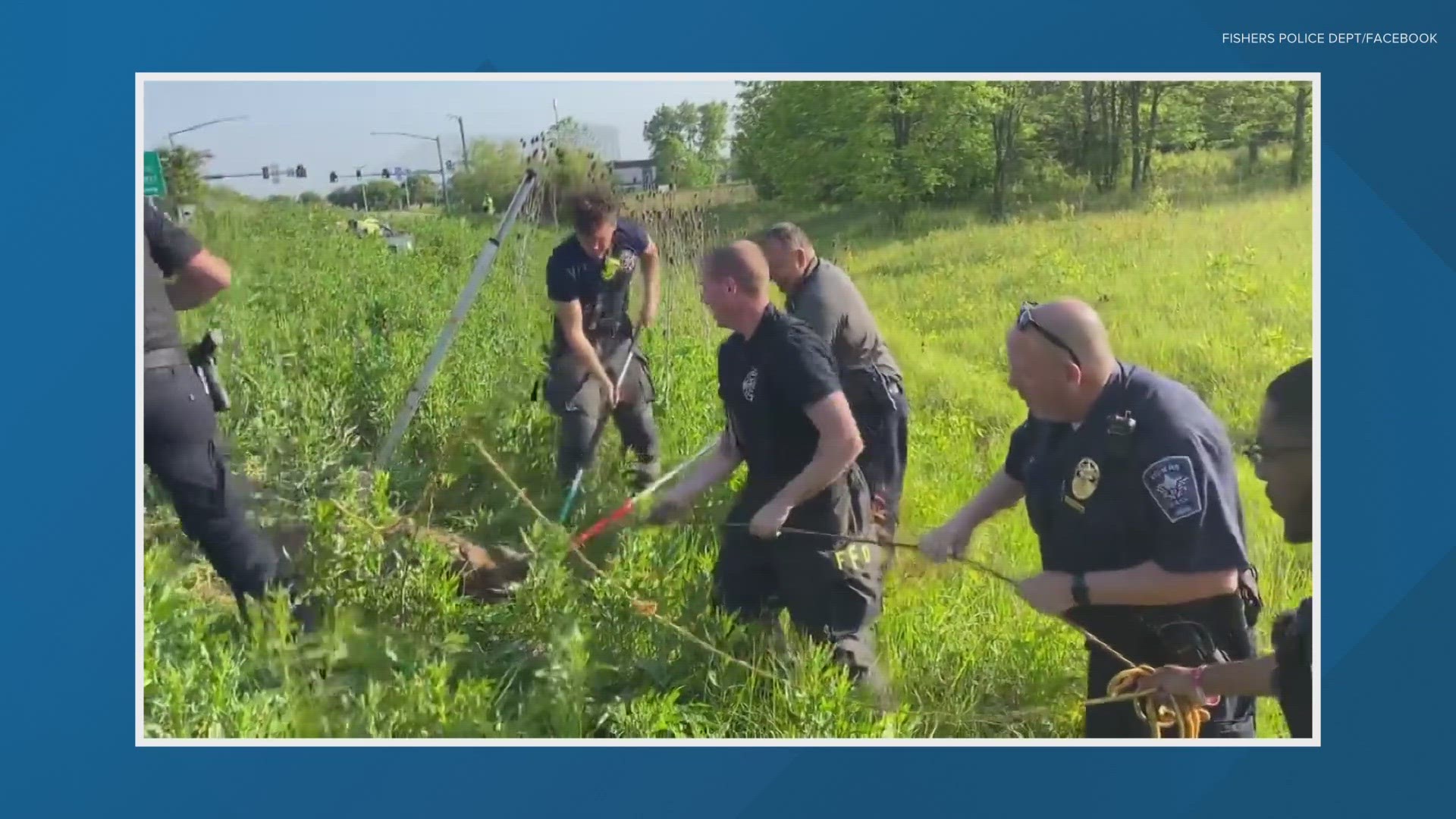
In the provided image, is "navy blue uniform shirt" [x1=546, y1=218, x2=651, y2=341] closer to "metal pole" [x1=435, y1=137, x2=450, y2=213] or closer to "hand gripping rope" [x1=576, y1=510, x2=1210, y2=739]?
"metal pole" [x1=435, y1=137, x2=450, y2=213]

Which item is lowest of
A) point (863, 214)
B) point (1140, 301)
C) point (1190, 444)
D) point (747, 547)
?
point (747, 547)

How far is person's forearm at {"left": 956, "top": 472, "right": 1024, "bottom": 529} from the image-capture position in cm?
337

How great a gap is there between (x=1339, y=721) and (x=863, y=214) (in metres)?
2.27

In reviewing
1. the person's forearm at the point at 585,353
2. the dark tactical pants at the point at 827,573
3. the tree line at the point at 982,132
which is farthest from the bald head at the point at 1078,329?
the person's forearm at the point at 585,353

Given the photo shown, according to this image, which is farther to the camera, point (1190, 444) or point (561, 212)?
point (561, 212)

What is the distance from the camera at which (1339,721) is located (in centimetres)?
349

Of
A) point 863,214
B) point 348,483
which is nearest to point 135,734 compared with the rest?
point 348,483

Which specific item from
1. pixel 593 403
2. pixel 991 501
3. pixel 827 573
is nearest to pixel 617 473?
pixel 593 403

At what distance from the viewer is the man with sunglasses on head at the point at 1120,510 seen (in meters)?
2.97

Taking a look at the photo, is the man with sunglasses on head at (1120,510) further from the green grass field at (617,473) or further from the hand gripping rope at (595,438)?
the hand gripping rope at (595,438)

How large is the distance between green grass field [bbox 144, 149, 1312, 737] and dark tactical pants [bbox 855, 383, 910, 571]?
5 cm

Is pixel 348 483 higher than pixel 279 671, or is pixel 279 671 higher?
pixel 348 483

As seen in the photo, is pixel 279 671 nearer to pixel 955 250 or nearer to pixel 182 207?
pixel 182 207

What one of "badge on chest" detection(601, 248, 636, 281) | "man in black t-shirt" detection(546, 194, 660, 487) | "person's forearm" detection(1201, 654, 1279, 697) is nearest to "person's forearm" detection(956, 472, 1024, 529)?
"person's forearm" detection(1201, 654, 1279, 697)
